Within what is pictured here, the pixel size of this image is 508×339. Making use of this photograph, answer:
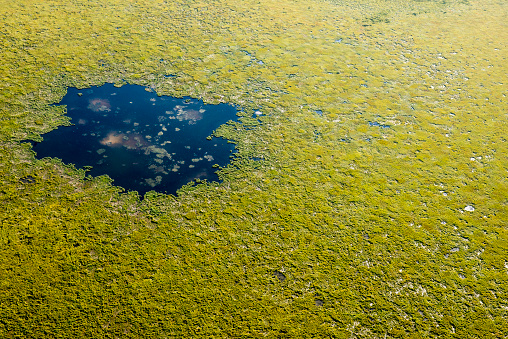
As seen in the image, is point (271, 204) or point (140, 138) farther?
point (140, 138)

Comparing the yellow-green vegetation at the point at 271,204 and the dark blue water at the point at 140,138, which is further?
the dark blue water at the point at 140,138

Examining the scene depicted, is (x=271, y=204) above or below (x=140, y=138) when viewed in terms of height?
below

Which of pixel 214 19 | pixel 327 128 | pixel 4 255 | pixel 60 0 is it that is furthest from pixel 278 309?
pixel 60 0

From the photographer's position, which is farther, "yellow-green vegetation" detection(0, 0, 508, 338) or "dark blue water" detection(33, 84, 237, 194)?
"dark blue water" detection(33, 84, 237, 194)
